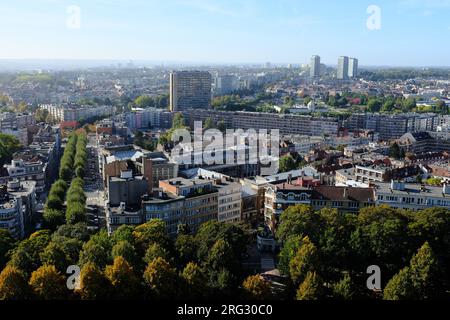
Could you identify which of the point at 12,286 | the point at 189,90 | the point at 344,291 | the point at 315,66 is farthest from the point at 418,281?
the point at 315,66

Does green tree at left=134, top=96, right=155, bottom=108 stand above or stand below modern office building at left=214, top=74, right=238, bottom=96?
below

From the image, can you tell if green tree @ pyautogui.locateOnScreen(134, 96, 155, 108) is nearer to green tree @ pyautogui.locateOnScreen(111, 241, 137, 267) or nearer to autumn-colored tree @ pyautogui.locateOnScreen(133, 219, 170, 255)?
autumn-colored tree @ pyautogui.locateOnScreen(133, 219, 170, 255)

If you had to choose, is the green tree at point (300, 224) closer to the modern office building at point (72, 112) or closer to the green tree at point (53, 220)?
the green tree at point (53, 220)

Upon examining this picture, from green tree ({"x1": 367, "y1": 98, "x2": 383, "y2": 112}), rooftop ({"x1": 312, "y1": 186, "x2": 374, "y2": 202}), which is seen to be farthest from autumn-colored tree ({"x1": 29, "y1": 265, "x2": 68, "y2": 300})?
green tree ({"x1": 367, "y1": 98, "x2": 383, "y2": 112})

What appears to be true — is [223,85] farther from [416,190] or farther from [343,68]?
[416,190]
